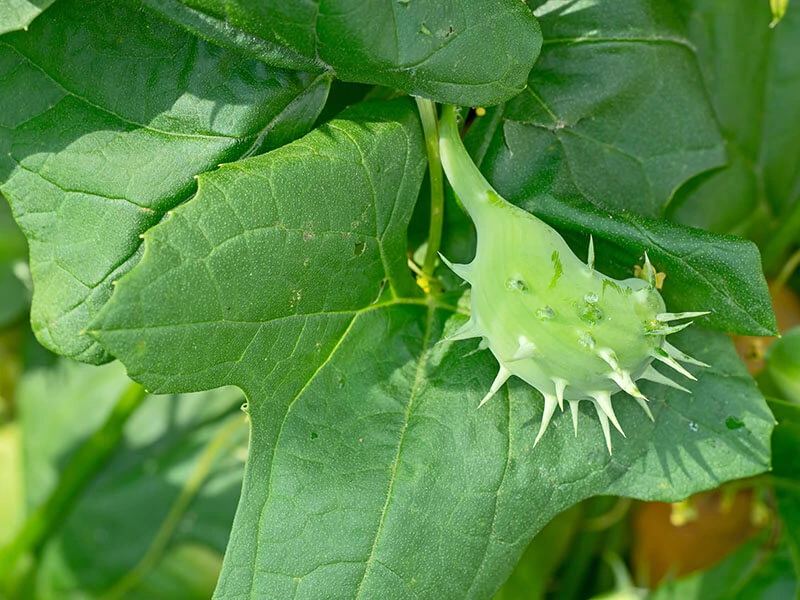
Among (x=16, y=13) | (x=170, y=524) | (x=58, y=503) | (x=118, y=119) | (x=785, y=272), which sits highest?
(x=16, y=13)

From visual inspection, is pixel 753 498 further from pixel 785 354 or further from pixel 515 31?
pixel 515 31

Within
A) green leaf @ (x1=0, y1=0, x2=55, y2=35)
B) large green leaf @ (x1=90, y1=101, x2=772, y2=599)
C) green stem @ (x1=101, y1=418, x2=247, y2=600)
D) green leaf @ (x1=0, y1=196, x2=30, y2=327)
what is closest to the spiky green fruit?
large green leaf @ (x1=90, y1=101, x2=772, y2=599)

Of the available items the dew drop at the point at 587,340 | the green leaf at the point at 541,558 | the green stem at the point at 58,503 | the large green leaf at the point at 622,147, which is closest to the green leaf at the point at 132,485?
the green stem at the point at 58,503

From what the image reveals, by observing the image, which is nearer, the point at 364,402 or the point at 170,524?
the point at 364,402

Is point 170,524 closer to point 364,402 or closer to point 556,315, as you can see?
point 364,402

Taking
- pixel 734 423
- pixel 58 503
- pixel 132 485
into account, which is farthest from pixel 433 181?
pixel 132 485

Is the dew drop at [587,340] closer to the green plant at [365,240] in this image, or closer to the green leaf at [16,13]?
the green plant at [365,240]
